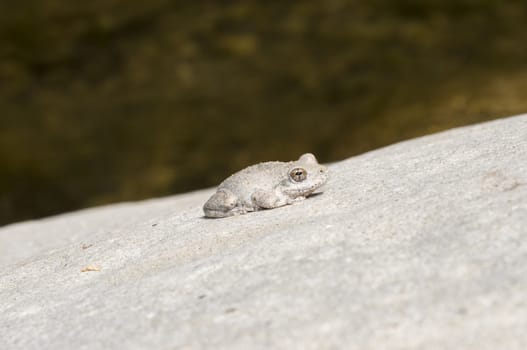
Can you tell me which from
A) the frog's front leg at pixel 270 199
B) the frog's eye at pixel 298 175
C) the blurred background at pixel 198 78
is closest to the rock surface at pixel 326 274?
the frog's front leg at pixel 270 199

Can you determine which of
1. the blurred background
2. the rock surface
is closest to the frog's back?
the rock surface

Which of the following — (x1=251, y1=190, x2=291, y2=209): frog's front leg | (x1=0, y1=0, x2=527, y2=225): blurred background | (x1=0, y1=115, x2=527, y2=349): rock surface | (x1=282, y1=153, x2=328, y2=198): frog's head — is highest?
(x1=0, y1=0, x2=527, y2=225): blurred background

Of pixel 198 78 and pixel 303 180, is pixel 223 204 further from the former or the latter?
pixel 198 78

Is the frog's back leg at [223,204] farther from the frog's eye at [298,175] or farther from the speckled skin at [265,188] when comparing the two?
the frog's eye at [298,175]

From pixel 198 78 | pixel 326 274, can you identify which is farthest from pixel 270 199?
pixel 198 78

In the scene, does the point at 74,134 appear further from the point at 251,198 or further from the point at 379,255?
the point at 379,255

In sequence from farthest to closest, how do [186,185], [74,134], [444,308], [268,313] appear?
[74,134] < [186,185] < [268,313] < [444,308]

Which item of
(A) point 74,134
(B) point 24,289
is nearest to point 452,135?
(B) point 24,289

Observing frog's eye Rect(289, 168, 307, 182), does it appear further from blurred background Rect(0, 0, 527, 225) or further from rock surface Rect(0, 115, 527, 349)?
blurred background Rect(0, 0, 527, 225)
